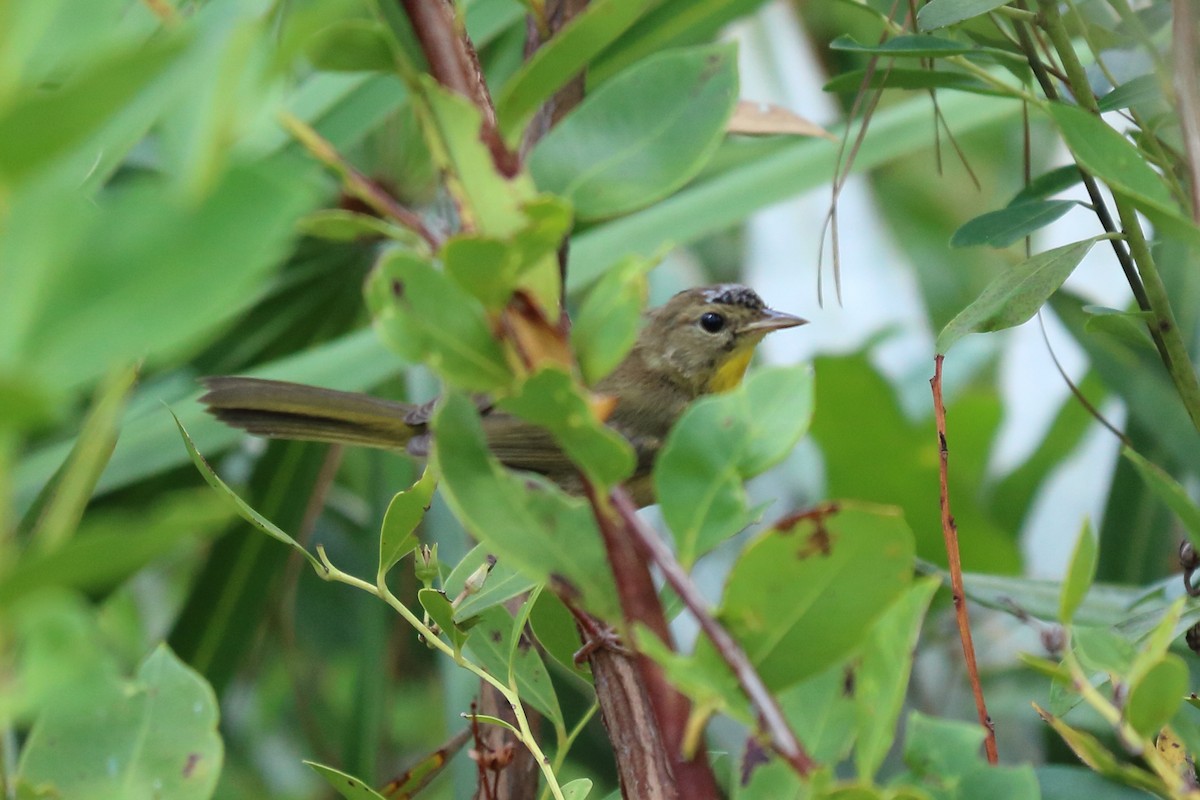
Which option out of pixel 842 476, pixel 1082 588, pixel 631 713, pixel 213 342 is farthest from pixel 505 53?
pixel 1082 588

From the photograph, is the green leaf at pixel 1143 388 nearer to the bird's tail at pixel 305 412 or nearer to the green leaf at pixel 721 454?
the bird's tail at pixel 305 412

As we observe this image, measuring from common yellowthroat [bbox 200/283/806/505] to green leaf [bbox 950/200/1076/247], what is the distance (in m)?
0.76

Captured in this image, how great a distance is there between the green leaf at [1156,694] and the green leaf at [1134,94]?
1.69 feet

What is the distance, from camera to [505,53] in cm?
233

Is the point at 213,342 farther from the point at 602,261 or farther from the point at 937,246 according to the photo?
the point at 937,246

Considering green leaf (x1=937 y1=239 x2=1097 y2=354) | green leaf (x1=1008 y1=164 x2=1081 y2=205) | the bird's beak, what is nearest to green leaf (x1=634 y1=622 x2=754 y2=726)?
green leaf (x1=937 y1=239 x2=1097 y2=354)

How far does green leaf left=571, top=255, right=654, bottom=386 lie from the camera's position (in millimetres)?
426

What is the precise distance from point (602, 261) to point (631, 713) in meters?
1.30

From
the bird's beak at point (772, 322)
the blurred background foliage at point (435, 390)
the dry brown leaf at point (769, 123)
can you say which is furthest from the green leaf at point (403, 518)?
the bird's beak at point (772, 322)

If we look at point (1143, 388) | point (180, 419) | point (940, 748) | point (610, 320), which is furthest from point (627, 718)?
point (180, 419)

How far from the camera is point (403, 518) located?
728 mm

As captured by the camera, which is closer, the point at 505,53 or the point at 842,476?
the point at 842,476

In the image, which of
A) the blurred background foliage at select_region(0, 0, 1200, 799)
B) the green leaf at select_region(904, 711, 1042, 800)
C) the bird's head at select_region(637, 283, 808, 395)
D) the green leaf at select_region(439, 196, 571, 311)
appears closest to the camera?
the green leaf at select_region(439, 196, 571, 311)

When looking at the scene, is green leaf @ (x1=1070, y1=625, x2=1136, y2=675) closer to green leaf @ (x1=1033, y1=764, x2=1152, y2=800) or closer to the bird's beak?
green leaf @ (x1=1033, y1=764, x2=1152, y2=800)
